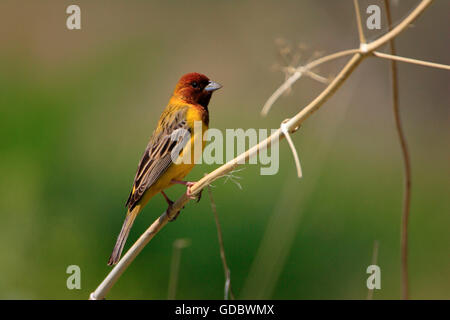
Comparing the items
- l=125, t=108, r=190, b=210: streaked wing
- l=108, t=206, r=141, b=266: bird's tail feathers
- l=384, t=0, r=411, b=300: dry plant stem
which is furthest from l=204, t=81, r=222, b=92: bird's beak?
l=384, t=0, r=411, b=300: dry plant stem

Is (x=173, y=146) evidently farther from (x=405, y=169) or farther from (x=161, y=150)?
(x=405, y=169)

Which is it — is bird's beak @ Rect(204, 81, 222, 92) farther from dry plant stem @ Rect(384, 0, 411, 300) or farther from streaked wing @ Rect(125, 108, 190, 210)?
dry plant stem @ Rect(384, 0, 411, 300)

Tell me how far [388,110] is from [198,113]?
3.05 metres

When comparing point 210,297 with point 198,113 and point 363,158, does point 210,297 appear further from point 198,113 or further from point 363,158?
point 363,158

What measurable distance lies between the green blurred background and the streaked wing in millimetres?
669

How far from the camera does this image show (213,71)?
18.0 ft

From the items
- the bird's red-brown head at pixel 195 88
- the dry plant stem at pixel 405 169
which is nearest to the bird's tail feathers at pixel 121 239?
the bird's red-brown head at pixel 195 88

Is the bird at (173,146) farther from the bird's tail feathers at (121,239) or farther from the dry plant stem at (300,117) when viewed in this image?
the dry plant stem at (300,117)

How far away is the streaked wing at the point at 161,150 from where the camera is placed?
9.89 ft

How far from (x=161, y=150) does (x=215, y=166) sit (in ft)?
3.82

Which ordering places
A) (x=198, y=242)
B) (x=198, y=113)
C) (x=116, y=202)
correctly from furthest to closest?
1. (x=116, y=202)
2. (x=198, y=242)
3. (x=198, y=113)

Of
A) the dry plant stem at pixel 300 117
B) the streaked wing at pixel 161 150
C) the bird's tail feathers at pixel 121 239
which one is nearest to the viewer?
the dry plant stem at pixel 300 117

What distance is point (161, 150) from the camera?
3.20m
